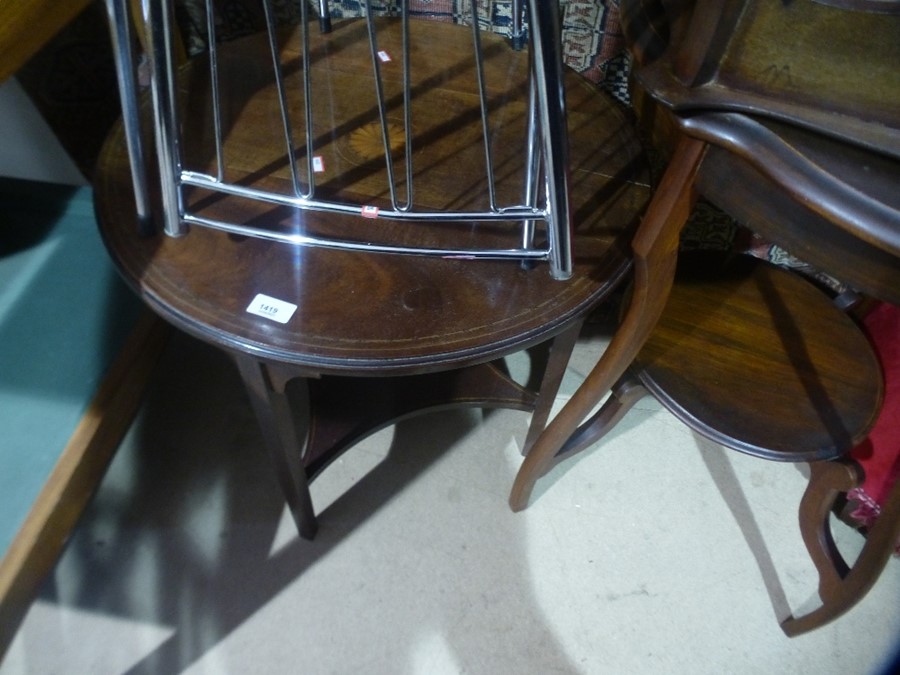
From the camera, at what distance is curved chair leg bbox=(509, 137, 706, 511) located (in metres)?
0.48

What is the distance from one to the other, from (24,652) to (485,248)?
82cm

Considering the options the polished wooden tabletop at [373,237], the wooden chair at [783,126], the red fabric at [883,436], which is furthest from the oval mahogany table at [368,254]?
the red fabric at [883,436]

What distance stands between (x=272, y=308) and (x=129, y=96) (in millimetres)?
202

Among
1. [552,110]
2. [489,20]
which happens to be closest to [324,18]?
[489,20]

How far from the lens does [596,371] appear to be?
716 mm

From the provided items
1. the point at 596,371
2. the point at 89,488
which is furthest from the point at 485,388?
the point at 89,488

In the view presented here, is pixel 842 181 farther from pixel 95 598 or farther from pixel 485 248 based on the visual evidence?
pixel 95 598

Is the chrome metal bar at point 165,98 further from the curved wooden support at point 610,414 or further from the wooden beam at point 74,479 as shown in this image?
the curved wooden support at point 610,414

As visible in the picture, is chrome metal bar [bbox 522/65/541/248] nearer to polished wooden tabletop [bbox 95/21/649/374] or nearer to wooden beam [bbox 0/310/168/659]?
polished wooden tabletop [bbox 95/21/649/374]

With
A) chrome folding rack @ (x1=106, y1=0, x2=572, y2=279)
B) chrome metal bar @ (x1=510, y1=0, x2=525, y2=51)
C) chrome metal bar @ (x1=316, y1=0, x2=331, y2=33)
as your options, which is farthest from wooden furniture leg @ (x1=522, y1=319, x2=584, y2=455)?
chrome metal bar @ (x1=316, y1=0, x2=331, y2=33)

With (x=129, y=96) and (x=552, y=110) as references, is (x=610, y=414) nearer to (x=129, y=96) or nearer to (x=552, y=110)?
(x=552, y=110)

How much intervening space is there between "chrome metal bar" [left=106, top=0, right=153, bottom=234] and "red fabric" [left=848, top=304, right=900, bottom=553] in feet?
2.96

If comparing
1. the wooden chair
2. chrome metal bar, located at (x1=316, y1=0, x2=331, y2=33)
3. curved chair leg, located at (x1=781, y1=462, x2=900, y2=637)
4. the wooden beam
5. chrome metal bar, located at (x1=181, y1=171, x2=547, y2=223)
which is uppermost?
the wooden chair

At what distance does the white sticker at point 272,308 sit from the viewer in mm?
584
